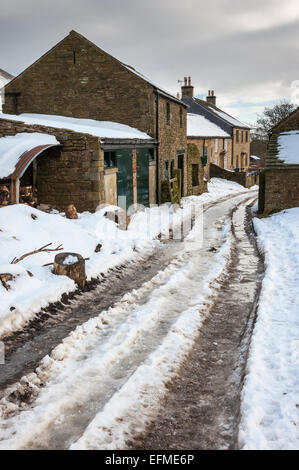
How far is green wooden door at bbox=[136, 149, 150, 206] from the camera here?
18.2 meters

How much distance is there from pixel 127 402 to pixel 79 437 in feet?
2.35

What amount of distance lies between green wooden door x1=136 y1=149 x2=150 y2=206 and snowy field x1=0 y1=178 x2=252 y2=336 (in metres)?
3.49

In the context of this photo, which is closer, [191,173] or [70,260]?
[70,260]

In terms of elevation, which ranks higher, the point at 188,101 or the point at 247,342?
the point at 188,101

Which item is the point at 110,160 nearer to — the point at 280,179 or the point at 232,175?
the point at 280,179

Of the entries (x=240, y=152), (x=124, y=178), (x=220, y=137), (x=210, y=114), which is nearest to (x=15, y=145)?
(x=124, y=178)

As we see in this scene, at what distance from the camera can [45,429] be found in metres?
4.08

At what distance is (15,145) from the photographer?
11.6m

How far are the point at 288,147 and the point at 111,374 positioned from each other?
54.1 feet

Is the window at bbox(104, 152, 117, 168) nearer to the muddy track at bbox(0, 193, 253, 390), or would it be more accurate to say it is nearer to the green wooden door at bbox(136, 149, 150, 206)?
the green wooden door at bbox(136, 149, 150, 206)

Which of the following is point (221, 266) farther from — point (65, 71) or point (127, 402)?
point (65, 71)

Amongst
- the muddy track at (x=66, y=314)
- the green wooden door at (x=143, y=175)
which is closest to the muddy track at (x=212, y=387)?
the muddy track at (x=66, y=314)
